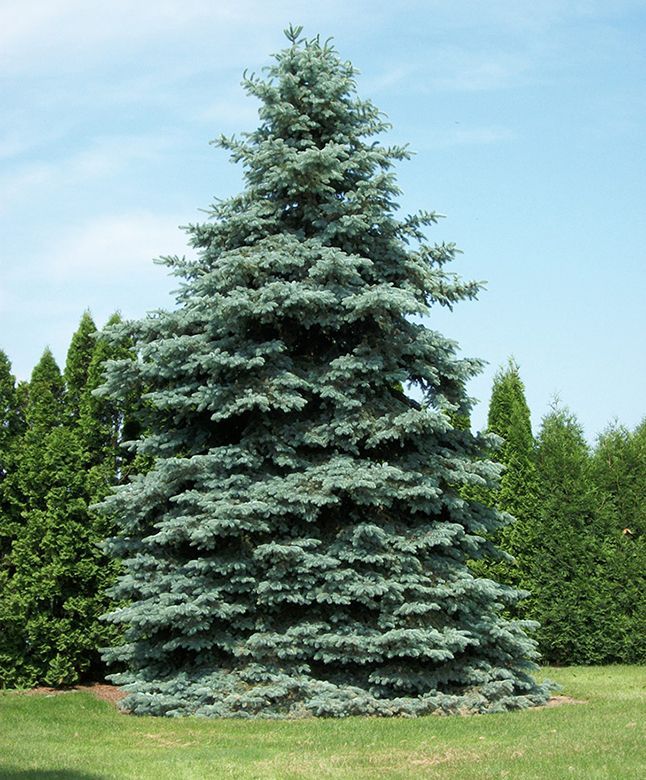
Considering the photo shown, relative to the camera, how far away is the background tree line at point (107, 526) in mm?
12781

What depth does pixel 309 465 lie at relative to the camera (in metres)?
10.7

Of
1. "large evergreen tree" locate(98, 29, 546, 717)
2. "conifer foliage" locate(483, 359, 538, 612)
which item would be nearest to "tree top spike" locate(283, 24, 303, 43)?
"large evergreen tree" locate(98, 29, 546, 717)

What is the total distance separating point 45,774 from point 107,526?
595 centimetres

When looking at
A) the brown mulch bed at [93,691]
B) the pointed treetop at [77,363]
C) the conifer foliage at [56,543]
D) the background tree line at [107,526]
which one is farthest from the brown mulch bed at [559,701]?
the pointed treetop at [77,363]

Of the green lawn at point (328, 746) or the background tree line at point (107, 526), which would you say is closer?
the green lawn at point (328, 746)

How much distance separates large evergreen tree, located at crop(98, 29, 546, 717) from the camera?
1017 centimetres

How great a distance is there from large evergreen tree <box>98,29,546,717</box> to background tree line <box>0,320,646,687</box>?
149 centimetres

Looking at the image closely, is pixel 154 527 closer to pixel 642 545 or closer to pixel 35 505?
pixel 35 505

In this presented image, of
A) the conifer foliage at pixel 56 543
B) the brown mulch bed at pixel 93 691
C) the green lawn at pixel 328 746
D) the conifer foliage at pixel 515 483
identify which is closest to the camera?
the green lawn at pixel 328 746

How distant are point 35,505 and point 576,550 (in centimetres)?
863

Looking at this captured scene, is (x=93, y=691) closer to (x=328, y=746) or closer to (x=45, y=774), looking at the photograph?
(x=328, y=746)

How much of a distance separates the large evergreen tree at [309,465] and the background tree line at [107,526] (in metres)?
1.49

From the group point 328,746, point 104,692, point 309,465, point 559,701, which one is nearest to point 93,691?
point 104,692

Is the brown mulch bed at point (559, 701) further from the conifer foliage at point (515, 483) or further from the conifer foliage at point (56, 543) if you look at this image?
the conifer foliage at point (56, 543)
